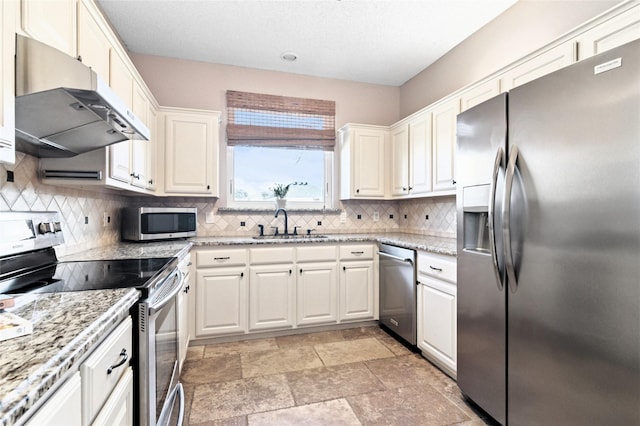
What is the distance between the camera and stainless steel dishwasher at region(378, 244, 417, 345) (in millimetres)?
2541

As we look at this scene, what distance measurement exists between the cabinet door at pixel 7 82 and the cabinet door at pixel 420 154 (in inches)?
105

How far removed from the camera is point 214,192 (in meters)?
2.93

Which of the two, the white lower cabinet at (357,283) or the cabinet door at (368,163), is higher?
the cabinet door at (368,163)

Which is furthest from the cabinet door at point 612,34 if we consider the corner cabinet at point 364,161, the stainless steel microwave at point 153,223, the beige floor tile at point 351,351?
the stainless steel microwave at point 153,223

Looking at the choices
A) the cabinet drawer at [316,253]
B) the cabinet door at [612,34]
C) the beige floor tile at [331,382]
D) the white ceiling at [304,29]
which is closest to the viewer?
the cabinet door at [612,34]

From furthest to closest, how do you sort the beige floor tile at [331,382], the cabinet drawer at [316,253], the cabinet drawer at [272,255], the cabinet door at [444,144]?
the cabinet drawer at [316,253] < the cabinet drawer at [272,255] < the cabinet door at [444,144] < the beige floor tile at [331,382]

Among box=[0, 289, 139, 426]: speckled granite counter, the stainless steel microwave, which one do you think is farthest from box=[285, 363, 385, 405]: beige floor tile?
the stainless steel microwave

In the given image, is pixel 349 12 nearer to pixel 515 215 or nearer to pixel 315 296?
pixel 515 215

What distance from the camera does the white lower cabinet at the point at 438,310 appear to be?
83.0 inches

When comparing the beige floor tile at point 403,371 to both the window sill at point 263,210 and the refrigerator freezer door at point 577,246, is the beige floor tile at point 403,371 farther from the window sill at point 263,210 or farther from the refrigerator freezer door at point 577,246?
the window sill at point 263,210

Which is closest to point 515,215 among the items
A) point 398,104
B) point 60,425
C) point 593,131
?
point 593,131

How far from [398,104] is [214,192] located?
8.15ft

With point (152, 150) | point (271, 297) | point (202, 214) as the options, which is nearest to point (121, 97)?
point (152, 150)

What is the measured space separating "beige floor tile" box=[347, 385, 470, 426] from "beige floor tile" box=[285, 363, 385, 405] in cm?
9
